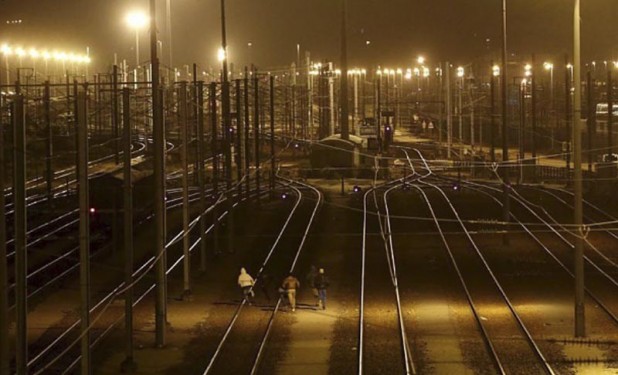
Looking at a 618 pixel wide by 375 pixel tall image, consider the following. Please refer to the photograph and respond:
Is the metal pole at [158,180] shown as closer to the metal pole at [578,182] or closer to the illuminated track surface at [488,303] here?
the illuminated track surface at [488,303]

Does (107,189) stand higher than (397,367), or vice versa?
(107,189)

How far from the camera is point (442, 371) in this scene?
13492 mm

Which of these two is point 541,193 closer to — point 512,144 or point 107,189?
point 107,189

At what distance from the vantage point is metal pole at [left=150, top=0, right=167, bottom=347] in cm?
1410

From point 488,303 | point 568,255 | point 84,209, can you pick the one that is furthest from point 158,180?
point 568,255

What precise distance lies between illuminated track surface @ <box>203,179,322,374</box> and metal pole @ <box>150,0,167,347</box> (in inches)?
37.6

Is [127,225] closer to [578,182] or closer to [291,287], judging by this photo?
[291,287]

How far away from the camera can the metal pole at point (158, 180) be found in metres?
14.1

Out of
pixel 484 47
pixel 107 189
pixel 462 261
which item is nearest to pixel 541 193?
pixel 462 261

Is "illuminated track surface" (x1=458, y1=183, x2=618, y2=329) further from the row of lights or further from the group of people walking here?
the row of lights

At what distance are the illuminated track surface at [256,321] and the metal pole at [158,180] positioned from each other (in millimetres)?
954

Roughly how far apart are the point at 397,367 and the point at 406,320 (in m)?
3.02

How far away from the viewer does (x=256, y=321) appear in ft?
55.4

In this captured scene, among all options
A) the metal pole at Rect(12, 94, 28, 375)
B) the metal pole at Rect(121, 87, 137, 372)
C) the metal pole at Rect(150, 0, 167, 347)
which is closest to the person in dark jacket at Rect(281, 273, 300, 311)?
the metal pole at Rect(150, 0, 167, 347)
